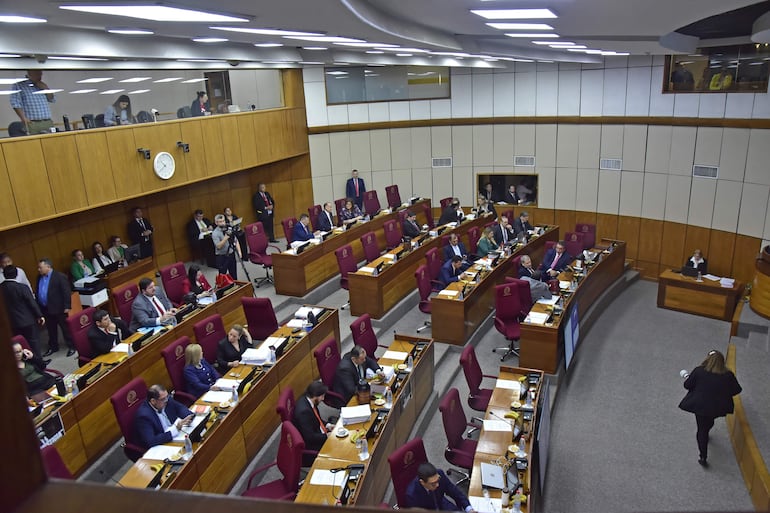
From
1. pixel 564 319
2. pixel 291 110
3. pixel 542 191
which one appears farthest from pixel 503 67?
pixel 564 319

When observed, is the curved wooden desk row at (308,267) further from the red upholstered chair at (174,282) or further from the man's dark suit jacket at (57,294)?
the man's dark suit jacket at (57,294)

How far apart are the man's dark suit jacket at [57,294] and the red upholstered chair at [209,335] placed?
2187 mm

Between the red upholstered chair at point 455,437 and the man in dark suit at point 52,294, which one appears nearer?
the red upholstered chair at point 455,437

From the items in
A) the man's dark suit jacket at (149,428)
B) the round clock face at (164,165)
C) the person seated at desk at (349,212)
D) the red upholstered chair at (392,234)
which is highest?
the round clock face at (164,165)

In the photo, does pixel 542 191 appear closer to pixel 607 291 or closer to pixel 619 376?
pixel 607 291

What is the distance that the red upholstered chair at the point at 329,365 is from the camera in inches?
265

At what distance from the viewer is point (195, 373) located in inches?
259

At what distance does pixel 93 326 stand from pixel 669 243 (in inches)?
469

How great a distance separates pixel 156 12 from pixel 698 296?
10.8 m

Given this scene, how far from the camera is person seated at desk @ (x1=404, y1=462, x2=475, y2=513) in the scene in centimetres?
483

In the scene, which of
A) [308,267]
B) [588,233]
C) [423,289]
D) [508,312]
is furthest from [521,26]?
[588,233]

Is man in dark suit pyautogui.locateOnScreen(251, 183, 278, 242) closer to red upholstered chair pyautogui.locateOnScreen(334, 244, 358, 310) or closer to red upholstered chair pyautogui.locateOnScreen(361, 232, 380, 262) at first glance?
red upholstered chair pyautogui.locateOnScreen(361, 232, 380, 262)

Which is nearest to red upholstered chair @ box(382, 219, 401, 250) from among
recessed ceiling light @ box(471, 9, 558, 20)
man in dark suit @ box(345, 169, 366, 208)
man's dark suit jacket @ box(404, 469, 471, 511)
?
man in dark suit @ box(345, 169, 366, 208)

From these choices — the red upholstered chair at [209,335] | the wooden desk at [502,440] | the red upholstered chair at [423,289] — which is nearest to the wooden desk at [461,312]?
the red upholstered chair at [423,289]
